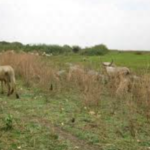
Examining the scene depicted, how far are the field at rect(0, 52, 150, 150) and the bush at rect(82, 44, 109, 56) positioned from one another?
75.8 feet

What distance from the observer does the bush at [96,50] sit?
1436 inches

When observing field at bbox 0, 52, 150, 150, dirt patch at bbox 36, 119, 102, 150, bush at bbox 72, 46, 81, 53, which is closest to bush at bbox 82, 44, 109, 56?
bush at bbox 72, 46, 81, 53

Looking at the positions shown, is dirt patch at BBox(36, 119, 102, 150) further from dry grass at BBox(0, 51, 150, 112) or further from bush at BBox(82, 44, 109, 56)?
bush at BBox(82, 44, 109, 56)

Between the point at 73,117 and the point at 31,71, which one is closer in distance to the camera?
the point at 73,117

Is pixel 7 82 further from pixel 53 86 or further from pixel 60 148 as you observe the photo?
pixel 60 148

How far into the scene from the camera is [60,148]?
678 cm

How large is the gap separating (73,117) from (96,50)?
2830cm

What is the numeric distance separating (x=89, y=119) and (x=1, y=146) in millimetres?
2512

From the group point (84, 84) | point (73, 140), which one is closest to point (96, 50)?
point (84, 84)

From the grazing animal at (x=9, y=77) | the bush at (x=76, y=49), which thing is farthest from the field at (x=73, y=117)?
the bush at (x=76, y=49)

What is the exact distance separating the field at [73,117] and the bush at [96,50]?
23099 mm

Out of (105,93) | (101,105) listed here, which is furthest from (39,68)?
(101,105)

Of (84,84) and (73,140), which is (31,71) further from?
(73,140)

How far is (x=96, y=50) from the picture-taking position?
36.8m
